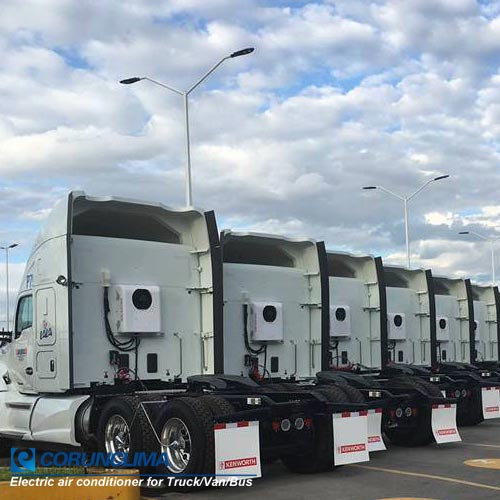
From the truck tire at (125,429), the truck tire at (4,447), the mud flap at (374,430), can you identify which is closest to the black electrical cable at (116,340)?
the truck tire at (125,429)

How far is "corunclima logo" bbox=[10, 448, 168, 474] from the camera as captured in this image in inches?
391

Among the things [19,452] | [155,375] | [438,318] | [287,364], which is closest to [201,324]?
[155,375]

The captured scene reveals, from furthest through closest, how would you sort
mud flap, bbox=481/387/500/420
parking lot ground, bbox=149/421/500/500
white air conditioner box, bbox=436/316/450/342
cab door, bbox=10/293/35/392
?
white air conditioner box, bbox=436/316/450/342
mud flap, bbox=481/387/500/420
cab door, bbox=10/293/35/392
parking lot ground, bbox=149/421/500/500

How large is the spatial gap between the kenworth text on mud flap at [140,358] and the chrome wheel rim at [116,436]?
2 centimetres

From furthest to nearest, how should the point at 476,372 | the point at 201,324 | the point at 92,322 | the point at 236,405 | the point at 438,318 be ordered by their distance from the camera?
the point at 438,318
the point at 476,372
the point at 201,324
the point at 92,322
the point at 236,405

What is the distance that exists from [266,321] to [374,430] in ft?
8.92

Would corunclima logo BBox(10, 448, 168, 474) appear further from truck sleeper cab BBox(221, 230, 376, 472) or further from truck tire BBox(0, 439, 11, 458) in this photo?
truck sleeper cab BBox(221, 230, 376, 472)

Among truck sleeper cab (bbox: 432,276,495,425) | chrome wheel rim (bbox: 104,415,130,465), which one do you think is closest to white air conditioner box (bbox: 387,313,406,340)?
truck sleeper cab (bbox: 432,276,495,425)

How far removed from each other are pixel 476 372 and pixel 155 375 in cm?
803

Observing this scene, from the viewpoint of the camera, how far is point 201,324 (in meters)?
12.2

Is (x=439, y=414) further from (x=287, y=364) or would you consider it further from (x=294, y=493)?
(x=294, y=493)

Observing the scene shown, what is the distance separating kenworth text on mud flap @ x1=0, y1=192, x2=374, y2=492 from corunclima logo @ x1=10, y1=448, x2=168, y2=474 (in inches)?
4.5

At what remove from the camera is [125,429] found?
10.4 meters

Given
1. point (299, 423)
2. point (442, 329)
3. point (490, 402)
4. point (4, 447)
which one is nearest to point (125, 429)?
point (299, 423)
